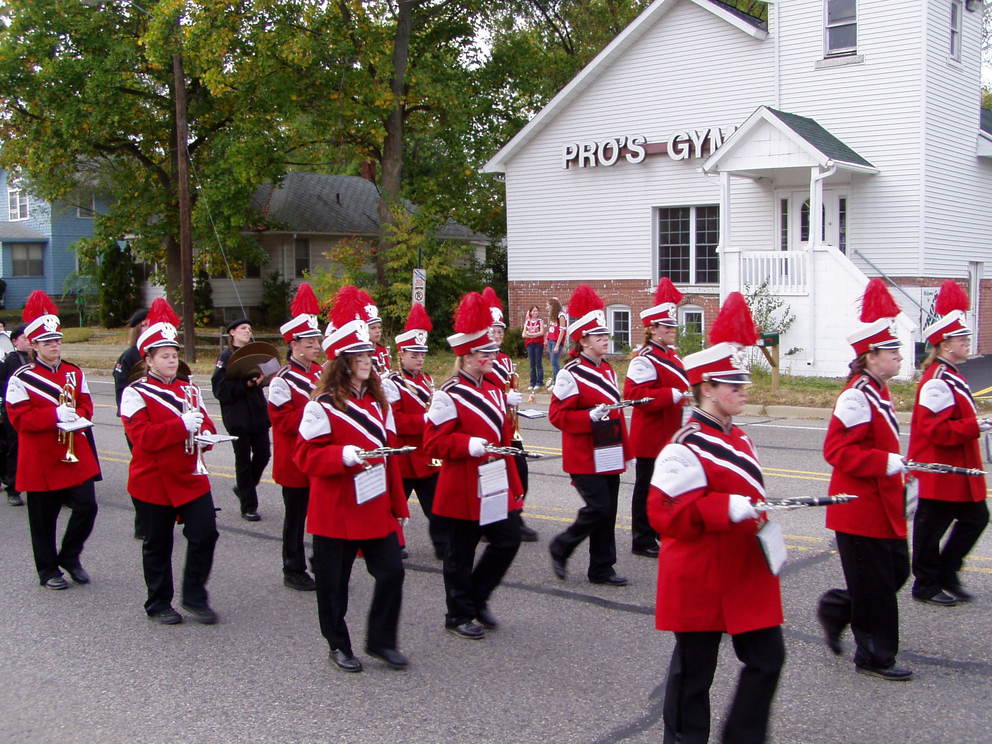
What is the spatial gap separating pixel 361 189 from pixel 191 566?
129ft

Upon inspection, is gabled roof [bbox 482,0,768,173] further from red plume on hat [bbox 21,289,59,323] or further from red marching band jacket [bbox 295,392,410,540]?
red marching band jacket [bbox 295,392,410,540]

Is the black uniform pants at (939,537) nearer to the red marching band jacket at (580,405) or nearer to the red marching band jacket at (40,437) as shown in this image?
the red marching band jacket at (580,405)

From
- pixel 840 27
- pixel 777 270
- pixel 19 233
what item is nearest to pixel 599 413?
pixel 777 270

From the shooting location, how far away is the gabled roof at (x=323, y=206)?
4019 centimetres

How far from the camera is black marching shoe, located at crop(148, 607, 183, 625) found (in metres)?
6.61

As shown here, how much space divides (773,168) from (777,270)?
2.12m

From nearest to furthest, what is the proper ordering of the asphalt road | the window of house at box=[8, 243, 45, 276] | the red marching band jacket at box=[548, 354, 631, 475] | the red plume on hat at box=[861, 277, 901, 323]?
the asphalt road
the red plume on hat at box=[861, 277, 901, 323]
the red marching band jacket at box=[548, 354, 631, 475]
the window of house at box=[8, 243, 45, 276]

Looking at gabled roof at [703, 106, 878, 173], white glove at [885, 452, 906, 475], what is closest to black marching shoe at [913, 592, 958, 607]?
white glove at [885, 452, 906, 475]

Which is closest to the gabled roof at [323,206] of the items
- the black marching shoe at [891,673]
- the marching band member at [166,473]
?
the marching band member at [166,473]

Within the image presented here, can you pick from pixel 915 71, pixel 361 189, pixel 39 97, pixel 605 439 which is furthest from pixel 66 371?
pixel 361 189

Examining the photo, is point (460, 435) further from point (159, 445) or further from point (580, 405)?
point (159, 445)

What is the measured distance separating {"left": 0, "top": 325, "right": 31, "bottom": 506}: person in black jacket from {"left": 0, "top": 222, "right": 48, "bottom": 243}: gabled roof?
38.6 metres

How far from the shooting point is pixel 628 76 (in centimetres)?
2470

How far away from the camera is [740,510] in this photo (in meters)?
3.92
